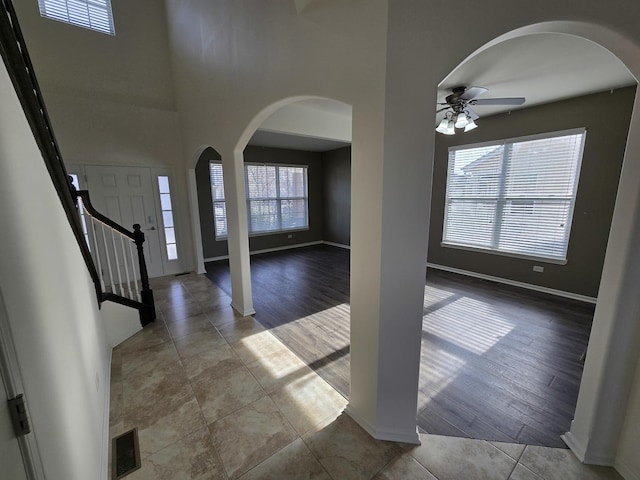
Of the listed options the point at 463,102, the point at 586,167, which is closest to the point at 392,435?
the point at 463,102

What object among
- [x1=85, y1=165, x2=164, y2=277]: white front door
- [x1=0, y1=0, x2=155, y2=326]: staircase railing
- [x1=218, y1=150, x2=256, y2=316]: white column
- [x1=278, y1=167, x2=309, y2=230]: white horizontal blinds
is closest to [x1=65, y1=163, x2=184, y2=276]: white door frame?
[x1=85, y1=165, x2=164, y2=277]: white front door

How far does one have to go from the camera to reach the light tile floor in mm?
1541

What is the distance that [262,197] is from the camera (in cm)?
687

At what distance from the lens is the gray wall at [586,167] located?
10.9ft

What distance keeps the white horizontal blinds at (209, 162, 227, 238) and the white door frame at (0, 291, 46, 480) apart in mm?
5492

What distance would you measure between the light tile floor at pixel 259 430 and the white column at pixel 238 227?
756 millimetres

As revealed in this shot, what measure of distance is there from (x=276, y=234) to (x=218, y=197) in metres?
1.78

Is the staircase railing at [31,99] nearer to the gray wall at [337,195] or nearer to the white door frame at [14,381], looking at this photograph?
the white door frame at [14,381]

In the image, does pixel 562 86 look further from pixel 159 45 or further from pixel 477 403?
pixel 159 45

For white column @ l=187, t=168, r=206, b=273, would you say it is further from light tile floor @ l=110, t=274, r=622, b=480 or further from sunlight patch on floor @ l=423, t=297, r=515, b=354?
sunlight patch on floor @ l=423, t=297, r=515, b=354

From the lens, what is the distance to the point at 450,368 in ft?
7.91

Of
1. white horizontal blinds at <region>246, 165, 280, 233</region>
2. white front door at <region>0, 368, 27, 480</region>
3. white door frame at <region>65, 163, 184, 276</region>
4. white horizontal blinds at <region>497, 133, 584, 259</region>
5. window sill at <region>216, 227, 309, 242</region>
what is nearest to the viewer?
white front door at <region>0, 368, 27, 480</region>

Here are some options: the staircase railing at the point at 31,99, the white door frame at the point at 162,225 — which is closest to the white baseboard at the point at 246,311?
the staircase railing at the point at 31,99

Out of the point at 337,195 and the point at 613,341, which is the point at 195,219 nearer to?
the point at 337,195
